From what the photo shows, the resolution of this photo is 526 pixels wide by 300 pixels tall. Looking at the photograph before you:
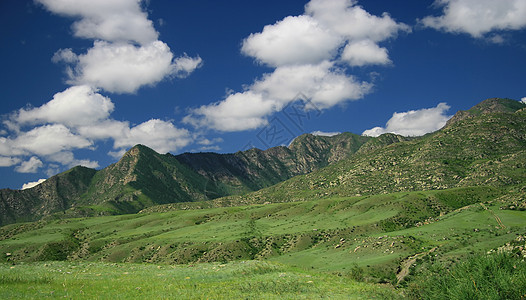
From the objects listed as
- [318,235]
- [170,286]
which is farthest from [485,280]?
[318,235]

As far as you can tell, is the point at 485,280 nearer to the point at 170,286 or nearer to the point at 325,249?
the point at 170,286

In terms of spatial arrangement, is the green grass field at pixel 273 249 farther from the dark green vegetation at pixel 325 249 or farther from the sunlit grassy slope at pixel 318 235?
the sunlit grassy slope at pixel 318 235

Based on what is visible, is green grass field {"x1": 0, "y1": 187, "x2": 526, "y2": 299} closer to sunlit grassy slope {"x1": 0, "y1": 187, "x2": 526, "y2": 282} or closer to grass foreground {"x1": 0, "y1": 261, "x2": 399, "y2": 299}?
grass foreground {"x1": 0, "y1": 261, "x2": 399, "y2": 299}

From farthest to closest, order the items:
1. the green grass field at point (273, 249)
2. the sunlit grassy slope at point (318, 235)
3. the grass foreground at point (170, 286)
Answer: the sunlit grassy slope at point (318, 235), the green grass field at point (273, 249), the grass foreground at point (170, 286)

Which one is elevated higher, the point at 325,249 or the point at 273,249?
the point at 273,249

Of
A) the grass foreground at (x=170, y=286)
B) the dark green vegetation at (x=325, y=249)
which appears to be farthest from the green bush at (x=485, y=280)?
the grass foreground at (x=170, y=286)

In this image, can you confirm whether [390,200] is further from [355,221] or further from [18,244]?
[18,244]

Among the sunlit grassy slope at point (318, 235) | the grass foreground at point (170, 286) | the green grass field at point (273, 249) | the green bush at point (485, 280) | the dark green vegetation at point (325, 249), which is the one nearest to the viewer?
the green bush at point (485, 280)

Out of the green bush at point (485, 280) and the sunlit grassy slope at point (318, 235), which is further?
the sunlit grassy slope at point (318, 235)

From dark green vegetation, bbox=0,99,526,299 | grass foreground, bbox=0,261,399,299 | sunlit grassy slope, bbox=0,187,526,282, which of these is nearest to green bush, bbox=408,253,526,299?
dark green vegetation, bbox=0,99,526,299

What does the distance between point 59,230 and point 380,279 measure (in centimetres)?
19582

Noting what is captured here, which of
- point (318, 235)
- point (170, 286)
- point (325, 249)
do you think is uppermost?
point (170, 286)

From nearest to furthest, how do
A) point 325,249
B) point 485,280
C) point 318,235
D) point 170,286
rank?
point 485,280 → point 170,286 → point 325,249 → point 318,235

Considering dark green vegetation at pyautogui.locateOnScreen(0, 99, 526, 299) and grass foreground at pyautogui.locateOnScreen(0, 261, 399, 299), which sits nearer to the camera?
grass foreground at pyautogui.locateOnScreen(0, 261, 399, 299)
